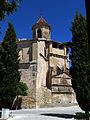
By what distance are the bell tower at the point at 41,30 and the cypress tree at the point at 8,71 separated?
21544mm

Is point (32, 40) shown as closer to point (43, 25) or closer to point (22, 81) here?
point (43, 25)

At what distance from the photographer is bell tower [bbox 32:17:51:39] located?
49.1 meters

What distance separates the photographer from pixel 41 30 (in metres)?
49.4

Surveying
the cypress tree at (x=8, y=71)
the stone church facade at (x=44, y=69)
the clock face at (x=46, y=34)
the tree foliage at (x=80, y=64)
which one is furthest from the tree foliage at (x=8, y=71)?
the clock face at (x=46, y=34)

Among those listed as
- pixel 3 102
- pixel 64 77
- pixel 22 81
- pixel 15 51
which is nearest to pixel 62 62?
pixel 64 77

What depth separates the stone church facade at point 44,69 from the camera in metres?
43.0

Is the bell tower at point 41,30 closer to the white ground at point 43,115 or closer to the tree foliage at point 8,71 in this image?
the tree foliage at point 8,71

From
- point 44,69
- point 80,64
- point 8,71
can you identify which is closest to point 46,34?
point 44,69

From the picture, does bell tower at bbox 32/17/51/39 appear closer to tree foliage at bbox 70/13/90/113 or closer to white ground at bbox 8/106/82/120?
white ground at bbox 8/106/82/120

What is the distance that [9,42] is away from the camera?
86.2 feet

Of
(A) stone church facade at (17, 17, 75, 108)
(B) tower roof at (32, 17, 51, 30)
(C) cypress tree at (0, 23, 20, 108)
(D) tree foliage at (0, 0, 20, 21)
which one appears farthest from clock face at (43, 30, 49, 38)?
(D) tree foliage at (0, 0, 20, 21)

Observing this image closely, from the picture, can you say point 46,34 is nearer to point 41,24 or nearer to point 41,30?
point 41,30

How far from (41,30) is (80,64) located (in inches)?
1199

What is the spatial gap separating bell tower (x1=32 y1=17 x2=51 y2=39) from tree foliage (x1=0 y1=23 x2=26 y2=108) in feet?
70.7
